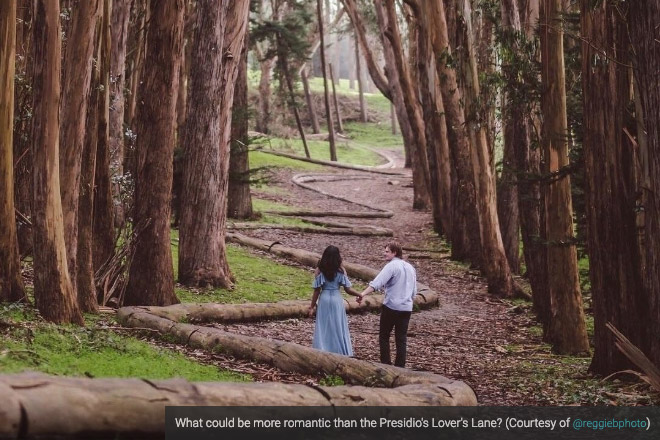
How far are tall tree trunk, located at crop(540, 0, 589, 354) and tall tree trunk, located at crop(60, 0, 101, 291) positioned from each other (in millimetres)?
5639

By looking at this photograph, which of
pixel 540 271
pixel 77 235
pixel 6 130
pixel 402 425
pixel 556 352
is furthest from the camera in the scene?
pixel 540 271

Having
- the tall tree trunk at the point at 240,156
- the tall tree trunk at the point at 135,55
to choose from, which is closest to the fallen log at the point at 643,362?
the tall tree trunk at the point at 135,55

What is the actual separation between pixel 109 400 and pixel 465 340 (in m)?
8.19

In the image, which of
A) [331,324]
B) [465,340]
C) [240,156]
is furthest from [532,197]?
[240,156]

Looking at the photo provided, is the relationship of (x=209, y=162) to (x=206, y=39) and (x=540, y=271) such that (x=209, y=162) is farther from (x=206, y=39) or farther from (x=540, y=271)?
(x=540, y=271)

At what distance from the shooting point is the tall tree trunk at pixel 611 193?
29.5ft

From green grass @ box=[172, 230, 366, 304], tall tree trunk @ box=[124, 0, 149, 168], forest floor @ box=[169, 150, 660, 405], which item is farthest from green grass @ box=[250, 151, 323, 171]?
green grass @ box=[172, 230, 366, 304]

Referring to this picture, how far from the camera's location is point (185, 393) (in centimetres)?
531

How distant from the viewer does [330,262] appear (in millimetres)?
9523

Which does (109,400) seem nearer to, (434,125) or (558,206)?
(558,206)

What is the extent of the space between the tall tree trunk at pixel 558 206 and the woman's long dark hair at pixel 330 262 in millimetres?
3020

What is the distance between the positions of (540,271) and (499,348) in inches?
81.2

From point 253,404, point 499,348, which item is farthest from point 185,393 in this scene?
point 499,348

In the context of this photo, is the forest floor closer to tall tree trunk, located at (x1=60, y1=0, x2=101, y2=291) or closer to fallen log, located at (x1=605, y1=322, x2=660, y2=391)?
fallen log, located at (x1=605, y1=322, x2=660, y2=391)
